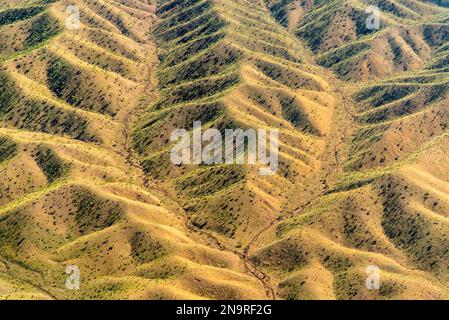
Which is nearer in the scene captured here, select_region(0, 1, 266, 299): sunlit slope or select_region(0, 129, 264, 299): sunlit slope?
select_region(0, 1, 266, 299): sunlit slope

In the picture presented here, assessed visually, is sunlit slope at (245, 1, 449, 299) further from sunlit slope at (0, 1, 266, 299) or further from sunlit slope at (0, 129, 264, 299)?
sunlit slope at (0, 129, 264, 299)

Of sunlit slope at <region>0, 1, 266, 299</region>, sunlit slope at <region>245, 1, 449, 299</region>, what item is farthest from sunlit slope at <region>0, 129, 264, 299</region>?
sunlit slope at <region>245, 1, 449, 299</region>

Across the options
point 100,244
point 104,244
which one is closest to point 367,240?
point 104,244

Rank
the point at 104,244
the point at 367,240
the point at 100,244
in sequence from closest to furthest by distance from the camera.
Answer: the point at 104,244
the point at 100,244
the point at 367,240

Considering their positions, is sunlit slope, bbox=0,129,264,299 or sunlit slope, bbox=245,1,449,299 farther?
sunlit slope, bbox=245,1,449,299

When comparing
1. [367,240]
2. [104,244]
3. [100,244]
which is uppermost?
[104,244]

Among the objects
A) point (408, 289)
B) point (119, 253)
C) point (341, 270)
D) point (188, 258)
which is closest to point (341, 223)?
point (341, 270)

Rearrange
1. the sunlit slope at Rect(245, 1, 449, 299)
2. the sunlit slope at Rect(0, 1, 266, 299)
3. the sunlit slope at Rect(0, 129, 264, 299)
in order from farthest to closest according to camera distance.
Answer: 1. the sunlit slope at Rect(245, 1, 449, 299)
2. the sunlit slope at Rect(0, 129, 264, 299)
3. the sunlit slope at Rect(0, 1, 266, 299)

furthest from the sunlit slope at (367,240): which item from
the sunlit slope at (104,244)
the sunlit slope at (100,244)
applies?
the sunlit slope at (104,244)

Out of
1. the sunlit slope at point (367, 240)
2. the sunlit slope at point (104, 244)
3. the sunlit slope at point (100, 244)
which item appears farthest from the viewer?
the sunlit slope at point (367, 240)

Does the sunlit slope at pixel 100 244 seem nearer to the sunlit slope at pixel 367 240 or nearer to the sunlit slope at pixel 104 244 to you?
the sunlit slope at pixel 104 244

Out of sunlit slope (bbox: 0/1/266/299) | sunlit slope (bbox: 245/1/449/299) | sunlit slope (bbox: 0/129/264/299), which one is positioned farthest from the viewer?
sunlit slope (bbox: 245/1/449/299)

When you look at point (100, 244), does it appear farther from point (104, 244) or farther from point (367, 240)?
point (367, 240)
